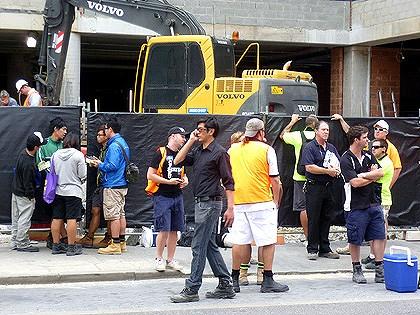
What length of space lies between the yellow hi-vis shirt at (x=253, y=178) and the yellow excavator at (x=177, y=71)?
5446mm

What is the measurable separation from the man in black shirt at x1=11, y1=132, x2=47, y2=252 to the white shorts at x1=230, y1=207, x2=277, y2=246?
3640 millimetres

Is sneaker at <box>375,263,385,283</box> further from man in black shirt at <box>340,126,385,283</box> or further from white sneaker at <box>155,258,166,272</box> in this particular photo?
white sneaker at <box>155,258,166,272</box>

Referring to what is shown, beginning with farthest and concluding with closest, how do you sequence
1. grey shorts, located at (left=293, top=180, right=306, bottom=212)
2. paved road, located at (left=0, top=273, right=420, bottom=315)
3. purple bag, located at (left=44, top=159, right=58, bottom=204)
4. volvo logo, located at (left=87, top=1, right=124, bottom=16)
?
volvo logo, located at (left=87, top=1, right=124, bottom=16) → grey shorts, located at (left=293, top=180, right=306, bottom=212) → purple bag, located at (left=44, top=159, right=58, bottom=204) → paved road, located at (left=0, top=273, right=420, bottom=315)

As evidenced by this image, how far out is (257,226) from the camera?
8.84 meters

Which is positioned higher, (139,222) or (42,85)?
(42,85)

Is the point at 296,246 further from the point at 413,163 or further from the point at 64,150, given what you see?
the point at 64,150

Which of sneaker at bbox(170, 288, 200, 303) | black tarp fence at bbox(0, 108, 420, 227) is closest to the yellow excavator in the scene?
black tarp fence at bbox(0, 108, 420, 227)

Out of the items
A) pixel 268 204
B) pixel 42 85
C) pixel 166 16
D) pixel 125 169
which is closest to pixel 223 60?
pixel 166 16

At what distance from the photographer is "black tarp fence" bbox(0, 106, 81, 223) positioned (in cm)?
1162

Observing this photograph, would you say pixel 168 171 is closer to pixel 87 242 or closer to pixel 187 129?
pixel 87 242

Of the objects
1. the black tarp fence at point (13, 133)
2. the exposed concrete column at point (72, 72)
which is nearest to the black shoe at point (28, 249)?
the black tarp fence at point (13, 133)

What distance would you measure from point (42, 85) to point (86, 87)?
2693cm

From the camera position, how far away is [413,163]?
43.0 feet

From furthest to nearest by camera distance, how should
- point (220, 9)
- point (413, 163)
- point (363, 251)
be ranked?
point (220, 9) < point (413, 163) < point (363, 251)
